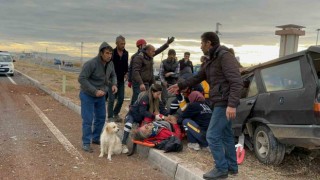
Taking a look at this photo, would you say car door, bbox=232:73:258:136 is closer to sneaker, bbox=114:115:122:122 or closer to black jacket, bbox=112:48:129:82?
black jacket, bbox=112:48:129:82

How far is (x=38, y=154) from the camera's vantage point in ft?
21.2

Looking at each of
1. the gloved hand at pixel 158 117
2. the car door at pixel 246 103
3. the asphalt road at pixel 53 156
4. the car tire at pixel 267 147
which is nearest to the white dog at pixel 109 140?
the asphalt road at pixel 53 156

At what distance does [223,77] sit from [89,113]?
3.13m

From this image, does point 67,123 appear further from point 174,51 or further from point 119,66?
point 174,51

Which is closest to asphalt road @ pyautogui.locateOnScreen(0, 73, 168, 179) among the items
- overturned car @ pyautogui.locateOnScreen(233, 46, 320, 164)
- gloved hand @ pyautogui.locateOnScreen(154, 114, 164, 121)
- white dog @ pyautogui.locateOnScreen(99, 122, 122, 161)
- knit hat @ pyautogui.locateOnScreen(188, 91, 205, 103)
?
white dog @ pyautogui.locateOnScreen(99, 122, 122, 161)

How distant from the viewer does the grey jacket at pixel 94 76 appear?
6613mm

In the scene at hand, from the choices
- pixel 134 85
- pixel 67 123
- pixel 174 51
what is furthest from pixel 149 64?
pixel 67 123

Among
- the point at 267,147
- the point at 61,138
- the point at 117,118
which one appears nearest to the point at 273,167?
the point at 267,147

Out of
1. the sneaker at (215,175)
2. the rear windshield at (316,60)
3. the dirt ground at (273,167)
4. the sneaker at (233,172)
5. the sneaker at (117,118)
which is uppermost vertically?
the rear windshield at (316,60)

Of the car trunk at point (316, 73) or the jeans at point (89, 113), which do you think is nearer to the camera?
the car trunk at point (316, 73)

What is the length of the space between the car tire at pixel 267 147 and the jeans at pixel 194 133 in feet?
3.18

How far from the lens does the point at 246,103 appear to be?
19.7 ft

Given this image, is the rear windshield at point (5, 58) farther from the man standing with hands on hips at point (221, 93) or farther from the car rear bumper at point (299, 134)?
the car rear bumper at point (299, 134)

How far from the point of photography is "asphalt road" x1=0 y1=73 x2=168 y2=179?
5.52 metres
